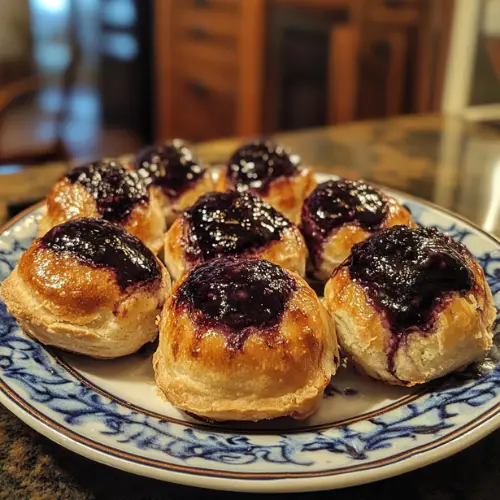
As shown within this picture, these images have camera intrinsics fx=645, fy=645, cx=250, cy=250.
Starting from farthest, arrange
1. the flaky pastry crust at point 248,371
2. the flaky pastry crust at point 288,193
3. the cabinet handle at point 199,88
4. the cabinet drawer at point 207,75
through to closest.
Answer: the cabinet handle at point 199,88 → the cabinet drawer at point 207,75 → the flaky pastry crust at point 288,193 → the flaky pastry crust at point 248,371

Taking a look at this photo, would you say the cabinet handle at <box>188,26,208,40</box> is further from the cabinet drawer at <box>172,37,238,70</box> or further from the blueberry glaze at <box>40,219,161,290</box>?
the blueberry glaze at <box>40,219,161,290</box>

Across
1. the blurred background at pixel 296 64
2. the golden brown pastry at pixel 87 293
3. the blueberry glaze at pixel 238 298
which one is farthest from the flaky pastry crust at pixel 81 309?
the blurred background at pixel 296 64

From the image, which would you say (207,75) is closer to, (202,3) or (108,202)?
(202,3)

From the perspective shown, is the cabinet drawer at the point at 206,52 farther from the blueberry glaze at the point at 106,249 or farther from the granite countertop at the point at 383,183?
the blueberry glaze at the point at 106,249

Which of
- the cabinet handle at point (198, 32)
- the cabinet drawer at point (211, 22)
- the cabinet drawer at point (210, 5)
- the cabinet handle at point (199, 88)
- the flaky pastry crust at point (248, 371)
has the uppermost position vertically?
the cabinet drawer at point (210, 5)

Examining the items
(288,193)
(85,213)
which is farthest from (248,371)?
(288,193)

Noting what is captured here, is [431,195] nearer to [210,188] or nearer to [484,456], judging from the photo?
[210,188]
